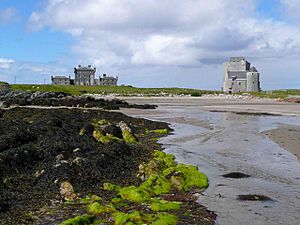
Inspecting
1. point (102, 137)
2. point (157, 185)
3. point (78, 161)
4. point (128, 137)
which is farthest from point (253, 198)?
point (128, 137)

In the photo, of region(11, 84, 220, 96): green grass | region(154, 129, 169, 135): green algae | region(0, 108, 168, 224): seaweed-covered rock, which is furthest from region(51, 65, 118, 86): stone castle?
region(0, 108, 168, 224): seaweed-covered rock

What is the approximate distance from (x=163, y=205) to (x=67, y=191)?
2153 millimetres

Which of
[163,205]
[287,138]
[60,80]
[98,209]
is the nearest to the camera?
[98,209]

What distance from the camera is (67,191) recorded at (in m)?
8.16

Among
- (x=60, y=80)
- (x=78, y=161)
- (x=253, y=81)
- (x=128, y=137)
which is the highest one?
(x=60, y=80)

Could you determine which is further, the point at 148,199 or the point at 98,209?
the point at 148,199

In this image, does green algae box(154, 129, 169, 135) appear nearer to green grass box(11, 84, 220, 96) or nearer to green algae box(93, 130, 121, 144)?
green algae box(93, 130, 121, 144)

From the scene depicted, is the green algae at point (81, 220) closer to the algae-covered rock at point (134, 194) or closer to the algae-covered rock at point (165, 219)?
the algae-covered rock at point (165, 219)

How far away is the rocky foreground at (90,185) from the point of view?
6.84 metres

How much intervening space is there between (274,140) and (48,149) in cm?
1162

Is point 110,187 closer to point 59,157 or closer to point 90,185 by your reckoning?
point 90,185

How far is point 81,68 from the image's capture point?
126 m

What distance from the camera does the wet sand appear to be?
16.0 metres

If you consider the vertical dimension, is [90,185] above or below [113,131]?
below
